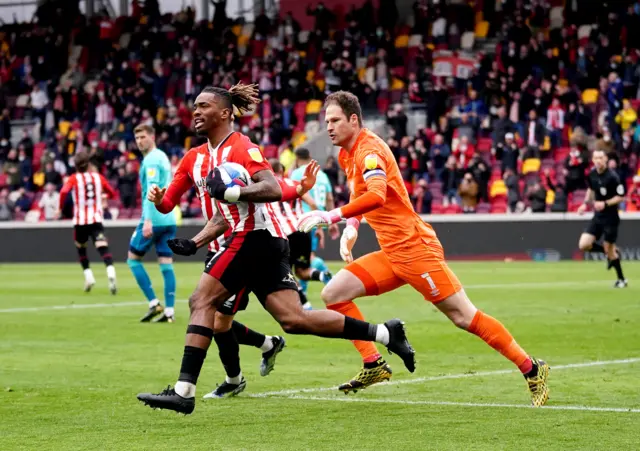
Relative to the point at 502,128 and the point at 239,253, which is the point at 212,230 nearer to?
the point at 239,253

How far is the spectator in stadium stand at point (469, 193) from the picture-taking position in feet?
99.4

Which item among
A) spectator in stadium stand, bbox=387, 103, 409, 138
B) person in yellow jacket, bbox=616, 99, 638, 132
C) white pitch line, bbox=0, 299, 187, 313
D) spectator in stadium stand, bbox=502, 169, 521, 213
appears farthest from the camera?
spectator in stadium stand, bbox=387, 103, 409, 138

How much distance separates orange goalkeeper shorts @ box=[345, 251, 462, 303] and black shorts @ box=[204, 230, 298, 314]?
0.97 metres

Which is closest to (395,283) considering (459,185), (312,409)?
(312,409)

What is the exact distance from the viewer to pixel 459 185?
30.6 m

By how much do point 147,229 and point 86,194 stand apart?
19.8 ft

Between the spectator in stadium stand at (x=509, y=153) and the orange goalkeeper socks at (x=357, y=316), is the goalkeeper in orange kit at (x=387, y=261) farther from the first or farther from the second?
the spectator in stadium stand at (x=509, y=153)

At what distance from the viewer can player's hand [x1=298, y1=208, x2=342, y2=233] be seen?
292 inches

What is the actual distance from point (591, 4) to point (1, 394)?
92.6ft

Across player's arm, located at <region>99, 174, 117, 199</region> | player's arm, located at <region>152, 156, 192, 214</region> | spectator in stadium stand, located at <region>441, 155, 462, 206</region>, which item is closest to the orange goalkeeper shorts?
player's arm, located at <region>152, 156, 192, 214</region>

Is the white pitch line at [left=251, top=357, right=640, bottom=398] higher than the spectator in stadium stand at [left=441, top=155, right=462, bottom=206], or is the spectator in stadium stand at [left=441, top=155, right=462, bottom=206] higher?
the white pitch line at [left=251, top=357, right=640, bottom=398]

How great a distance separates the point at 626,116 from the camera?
30172 millimetres

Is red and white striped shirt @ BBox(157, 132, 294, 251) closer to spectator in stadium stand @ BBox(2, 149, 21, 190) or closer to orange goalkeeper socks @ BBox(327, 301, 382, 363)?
orange goalkeeper socks @ BBox(327, 301, 382, 363)

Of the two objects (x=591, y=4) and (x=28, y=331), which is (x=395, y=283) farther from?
(x=591, y=4)
